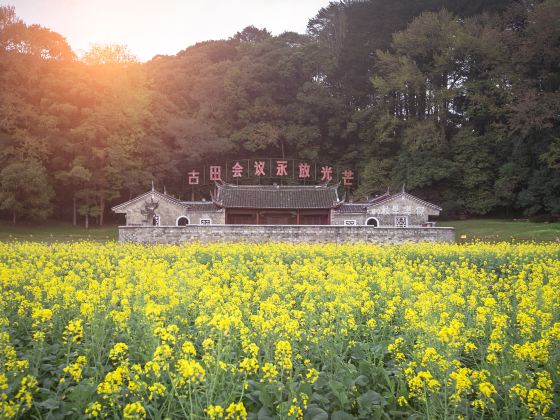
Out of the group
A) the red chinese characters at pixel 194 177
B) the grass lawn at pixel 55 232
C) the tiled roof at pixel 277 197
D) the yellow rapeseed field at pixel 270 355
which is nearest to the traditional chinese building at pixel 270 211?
the tiled roof at pixel 277 197

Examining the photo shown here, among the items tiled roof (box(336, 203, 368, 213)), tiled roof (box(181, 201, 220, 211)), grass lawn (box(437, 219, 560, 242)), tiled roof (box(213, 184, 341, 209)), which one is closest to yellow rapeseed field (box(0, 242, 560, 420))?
grass lawn (box(437, 219, 560, 242))

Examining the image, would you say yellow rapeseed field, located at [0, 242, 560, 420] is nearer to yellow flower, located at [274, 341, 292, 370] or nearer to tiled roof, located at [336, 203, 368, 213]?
yellow flower, located at [274, 341, 292, 370]

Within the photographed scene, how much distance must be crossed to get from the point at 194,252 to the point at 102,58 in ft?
129

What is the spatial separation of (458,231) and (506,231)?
402cm

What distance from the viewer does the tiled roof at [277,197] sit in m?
32.6

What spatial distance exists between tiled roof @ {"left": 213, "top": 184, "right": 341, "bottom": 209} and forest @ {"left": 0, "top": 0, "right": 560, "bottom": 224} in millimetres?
11016

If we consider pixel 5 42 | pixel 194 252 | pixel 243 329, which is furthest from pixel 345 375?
pixel 5 42

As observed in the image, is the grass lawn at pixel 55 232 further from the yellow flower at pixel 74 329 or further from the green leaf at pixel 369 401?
the green leaf at pixel 369 401

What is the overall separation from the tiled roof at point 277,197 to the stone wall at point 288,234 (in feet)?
34.0

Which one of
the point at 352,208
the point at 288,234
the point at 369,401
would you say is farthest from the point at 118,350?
the point at 352,208

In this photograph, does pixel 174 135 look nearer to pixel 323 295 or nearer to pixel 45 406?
pixel 323 295

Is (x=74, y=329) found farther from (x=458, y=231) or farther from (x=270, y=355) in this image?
(x=458, y=231)

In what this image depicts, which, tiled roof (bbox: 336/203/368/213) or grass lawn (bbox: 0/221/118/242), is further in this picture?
tiled roof (bbox: 336/203/368/213)

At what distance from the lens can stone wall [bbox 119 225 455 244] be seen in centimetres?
2152
